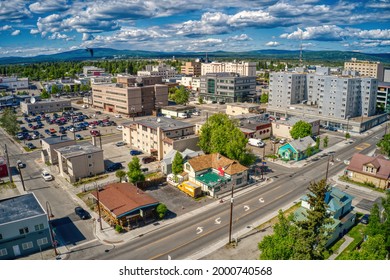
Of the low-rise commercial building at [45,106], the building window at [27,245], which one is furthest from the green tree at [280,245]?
the low-rise commercial building at [45,106]

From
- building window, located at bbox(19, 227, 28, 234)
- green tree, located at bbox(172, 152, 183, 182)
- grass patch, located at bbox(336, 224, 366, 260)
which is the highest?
green tree, located at bbox(172, 152, 183, 182)

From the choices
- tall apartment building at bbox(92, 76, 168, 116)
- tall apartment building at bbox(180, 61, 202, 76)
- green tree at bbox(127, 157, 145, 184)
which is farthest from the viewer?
tall apartment building at bbox(180, 61, 202, 76)

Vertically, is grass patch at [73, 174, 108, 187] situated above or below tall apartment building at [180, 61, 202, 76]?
below

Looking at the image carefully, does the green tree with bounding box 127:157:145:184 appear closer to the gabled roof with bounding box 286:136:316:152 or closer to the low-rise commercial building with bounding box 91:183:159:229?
the low-rise commercial building with bounding box 91:183:159:229

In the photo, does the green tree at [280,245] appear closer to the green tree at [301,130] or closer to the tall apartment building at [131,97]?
the green tree at [301,130]

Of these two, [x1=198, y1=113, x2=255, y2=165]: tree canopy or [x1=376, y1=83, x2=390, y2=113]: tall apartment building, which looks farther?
[x1=376, y1=83, x2=390, y2=113]: tall apartment building

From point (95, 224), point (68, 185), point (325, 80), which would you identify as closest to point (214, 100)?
point (325, 80)

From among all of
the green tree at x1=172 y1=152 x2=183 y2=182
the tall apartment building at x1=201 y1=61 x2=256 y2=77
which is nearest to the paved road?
the green tree at x1=172 y1=152 x2=183 y2=182
